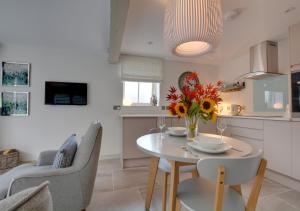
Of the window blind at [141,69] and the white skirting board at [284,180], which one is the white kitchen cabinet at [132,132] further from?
the white skirting board at [284,180]

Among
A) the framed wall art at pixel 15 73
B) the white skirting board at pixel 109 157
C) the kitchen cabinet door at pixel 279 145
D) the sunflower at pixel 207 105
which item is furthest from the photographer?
the white skirting board at pixel 109 157

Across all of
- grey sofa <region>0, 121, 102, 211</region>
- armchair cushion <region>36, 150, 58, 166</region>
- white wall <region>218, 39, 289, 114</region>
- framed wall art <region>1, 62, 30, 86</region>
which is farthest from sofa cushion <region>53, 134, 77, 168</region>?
white wall <region>218, 39, 289, 114</region>

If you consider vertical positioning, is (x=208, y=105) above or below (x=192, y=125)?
above

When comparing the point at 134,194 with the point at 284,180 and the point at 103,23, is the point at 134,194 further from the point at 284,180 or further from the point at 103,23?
the point at 103,23

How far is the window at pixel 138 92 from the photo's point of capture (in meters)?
3.77

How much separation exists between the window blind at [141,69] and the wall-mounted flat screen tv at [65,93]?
0.93m

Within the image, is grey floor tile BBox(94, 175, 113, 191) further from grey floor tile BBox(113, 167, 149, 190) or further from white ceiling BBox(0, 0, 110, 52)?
white ceiling BBox(0, 0, 110, 52)

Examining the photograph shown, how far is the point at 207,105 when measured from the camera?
52.0 inches

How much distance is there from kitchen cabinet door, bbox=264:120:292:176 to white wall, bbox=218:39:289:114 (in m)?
1.12

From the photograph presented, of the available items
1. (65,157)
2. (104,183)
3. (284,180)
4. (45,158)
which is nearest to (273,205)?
(284,180)

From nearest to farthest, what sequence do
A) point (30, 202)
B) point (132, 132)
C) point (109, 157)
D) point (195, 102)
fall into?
point (30, 202) < point (195, 102) < point (132, 132) < point (109, 157)

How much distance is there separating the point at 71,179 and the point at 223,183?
1.15 metres

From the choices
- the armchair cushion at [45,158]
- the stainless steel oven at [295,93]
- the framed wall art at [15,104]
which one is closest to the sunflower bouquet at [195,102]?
the armchair cushion at [45,158]

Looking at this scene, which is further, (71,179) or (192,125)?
(192,125)
